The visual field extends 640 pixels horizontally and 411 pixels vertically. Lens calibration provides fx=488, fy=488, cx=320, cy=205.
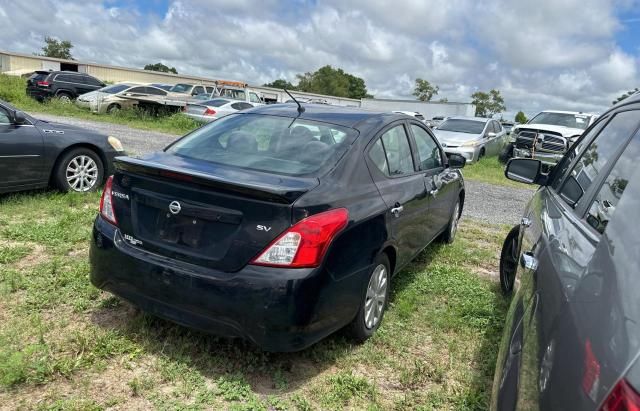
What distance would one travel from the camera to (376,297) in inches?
133

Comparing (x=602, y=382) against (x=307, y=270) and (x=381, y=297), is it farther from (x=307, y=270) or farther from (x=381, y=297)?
(x=381, y=297)

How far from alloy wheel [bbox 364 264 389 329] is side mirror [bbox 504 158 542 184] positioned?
49.9 inches

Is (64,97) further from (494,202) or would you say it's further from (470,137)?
(494,202)

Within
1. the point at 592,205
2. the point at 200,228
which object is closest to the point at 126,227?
the point at 200,228

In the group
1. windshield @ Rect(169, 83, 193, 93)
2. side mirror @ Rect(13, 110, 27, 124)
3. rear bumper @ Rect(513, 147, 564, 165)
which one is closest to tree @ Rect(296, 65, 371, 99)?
windshield @ Rect(169, 83, 193, 93)

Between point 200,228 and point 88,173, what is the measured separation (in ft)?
15.1

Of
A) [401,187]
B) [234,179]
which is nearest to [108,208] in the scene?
[234,179]

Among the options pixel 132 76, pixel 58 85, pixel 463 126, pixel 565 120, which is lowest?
pixel 58 85

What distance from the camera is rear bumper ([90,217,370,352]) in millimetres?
2609

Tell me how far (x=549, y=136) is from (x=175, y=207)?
1483cm

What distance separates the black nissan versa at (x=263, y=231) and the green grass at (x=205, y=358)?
29 centimetres

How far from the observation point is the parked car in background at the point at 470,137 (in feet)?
48.1

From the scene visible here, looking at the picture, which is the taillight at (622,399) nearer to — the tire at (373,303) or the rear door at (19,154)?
the tire at (373,303)

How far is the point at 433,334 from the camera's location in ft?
11.8
